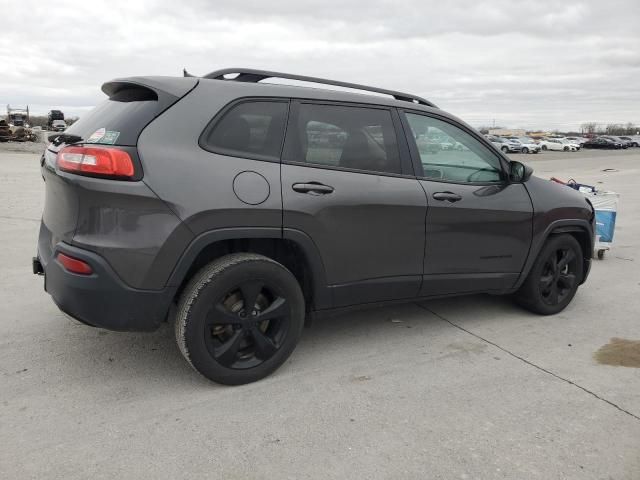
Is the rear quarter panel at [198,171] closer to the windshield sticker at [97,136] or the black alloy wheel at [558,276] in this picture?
the windshield sticker at [97,136]

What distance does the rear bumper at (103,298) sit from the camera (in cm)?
282

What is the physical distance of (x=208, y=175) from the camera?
2955 mm

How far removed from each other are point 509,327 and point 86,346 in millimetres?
3176

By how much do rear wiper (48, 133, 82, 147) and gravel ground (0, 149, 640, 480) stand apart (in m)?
1.37

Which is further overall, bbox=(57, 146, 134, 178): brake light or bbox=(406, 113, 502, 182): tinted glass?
bbox=(406, 113, 502, 182): tinted glass

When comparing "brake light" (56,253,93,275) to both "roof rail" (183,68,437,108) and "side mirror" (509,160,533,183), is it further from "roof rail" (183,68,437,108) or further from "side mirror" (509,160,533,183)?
"side mirror" (509,160,533,183)

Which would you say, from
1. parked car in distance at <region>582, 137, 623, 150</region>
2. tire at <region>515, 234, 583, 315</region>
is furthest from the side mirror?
parked car in distance at <region>582, 137, 623, 150</region>

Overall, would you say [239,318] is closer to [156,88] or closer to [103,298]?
[103,298]

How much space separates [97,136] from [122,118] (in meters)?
0.17

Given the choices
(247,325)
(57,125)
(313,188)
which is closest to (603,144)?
(57,125)

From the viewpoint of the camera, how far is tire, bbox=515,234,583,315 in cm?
445

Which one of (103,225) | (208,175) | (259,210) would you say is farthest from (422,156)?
(103,225)

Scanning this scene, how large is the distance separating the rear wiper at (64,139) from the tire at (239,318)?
108cm

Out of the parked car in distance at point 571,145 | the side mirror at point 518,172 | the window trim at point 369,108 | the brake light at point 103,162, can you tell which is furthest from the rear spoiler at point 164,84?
the parked car in distance at point 571,145
